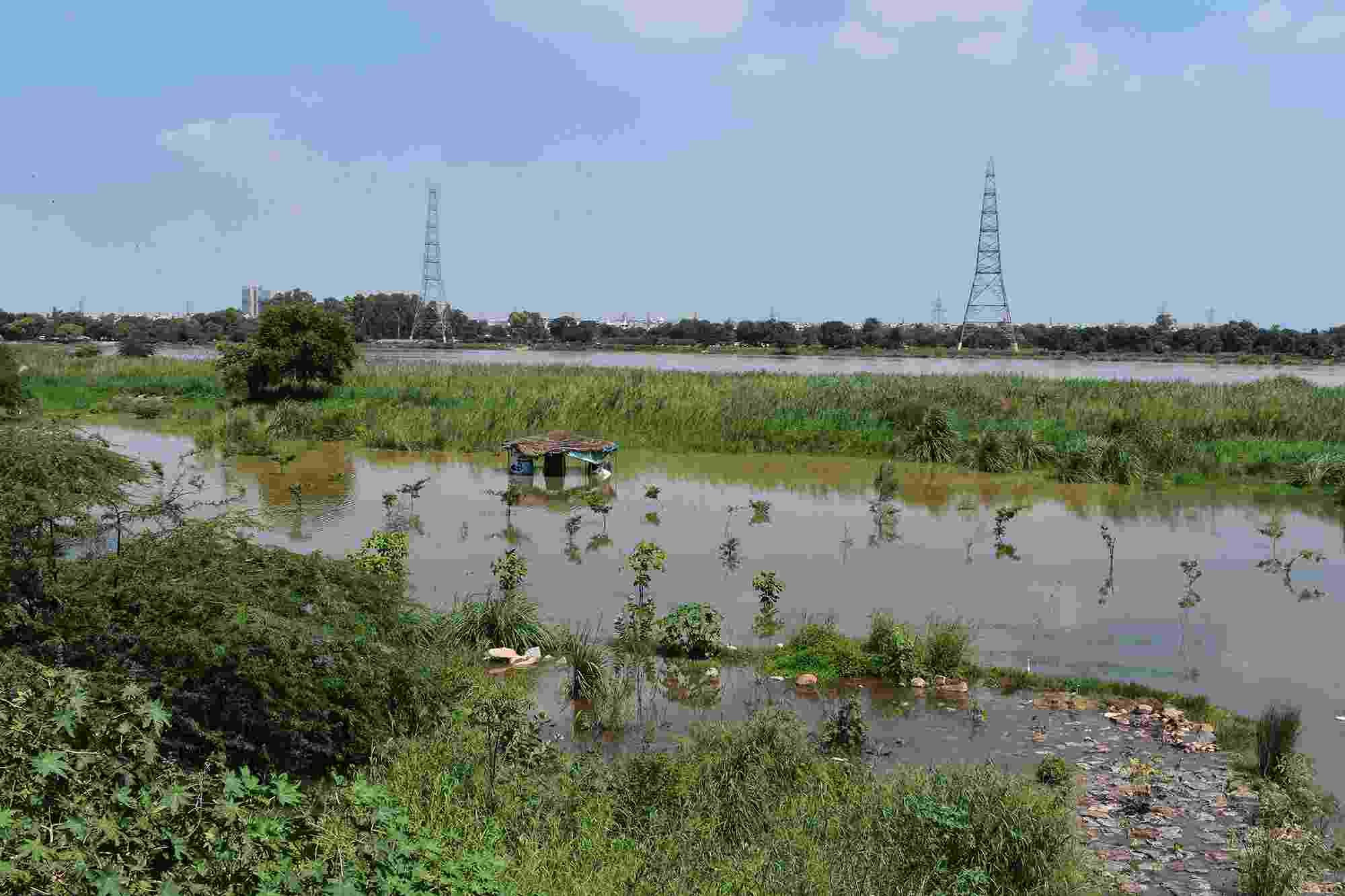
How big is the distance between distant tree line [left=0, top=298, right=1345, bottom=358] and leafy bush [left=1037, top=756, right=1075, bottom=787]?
82.2m

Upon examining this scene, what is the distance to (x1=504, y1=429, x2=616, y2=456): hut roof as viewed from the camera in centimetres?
2012

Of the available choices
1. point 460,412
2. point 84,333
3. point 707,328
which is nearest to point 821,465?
point 460,412

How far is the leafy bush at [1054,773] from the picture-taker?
675cm

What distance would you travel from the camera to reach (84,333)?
4700 inches

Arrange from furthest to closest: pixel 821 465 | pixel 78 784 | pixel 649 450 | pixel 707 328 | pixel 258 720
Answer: pixel 707 328
pixel 649 450
pixel 821 465
pixel 258 720
pixel 78 784

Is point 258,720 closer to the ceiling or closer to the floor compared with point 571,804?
closer to the ceiling

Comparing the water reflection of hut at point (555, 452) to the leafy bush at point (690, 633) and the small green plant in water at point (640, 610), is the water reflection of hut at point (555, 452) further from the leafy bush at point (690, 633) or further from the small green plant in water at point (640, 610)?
the leafy bush at point (690, 633)

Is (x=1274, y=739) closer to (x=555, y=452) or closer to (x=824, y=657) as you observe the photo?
(x=824, y=657)

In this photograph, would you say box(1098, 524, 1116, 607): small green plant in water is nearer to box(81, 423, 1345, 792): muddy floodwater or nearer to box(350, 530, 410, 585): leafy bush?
box(81, 423, 1345, 792): muddy floodwater

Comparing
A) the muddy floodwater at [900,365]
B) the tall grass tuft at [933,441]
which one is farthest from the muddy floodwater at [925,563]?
the muddy floodwater at [900,365]

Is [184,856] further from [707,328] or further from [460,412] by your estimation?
[707,328]

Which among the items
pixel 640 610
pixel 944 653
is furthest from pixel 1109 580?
pixel 640 610

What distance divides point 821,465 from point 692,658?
46.6 feet

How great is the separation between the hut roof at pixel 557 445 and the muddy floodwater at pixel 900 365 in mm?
26165
